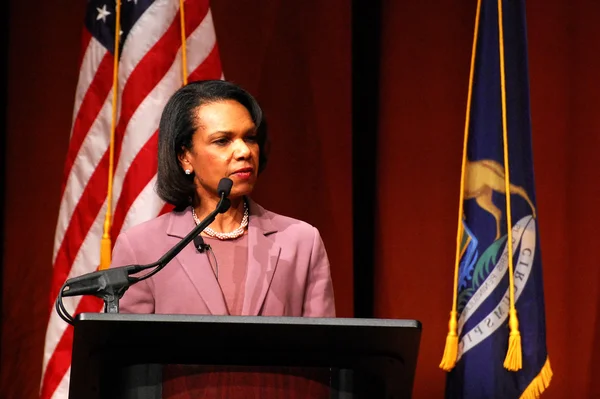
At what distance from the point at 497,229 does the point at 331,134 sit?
0.77 metres

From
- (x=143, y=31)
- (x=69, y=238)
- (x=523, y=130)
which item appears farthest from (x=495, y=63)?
(x=69, y=238)

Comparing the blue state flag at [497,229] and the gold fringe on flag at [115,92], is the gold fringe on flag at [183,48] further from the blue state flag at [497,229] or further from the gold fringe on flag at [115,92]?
the blue state flag at [497,229]

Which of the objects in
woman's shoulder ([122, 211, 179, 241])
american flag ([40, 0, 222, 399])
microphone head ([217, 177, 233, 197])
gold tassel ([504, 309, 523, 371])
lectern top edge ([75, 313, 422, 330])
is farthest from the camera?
american flag ([40, 0, 222, 399])

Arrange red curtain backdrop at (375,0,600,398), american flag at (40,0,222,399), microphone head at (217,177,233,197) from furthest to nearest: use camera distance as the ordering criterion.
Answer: red curtain backdrop at (375,0,600,398) → american flag at (40,0,222,399) → microphone head at (217,177,233,197)

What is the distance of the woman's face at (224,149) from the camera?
1925 mm

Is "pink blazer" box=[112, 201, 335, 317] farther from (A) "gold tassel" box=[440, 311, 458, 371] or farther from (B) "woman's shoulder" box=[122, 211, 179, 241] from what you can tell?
(A) "gold tassel" box=[440, 311, 458, 371]

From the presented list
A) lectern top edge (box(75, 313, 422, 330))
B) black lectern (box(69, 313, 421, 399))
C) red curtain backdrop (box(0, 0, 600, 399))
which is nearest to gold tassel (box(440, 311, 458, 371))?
red curtain backdrop (box(0, 0, 600, 399))

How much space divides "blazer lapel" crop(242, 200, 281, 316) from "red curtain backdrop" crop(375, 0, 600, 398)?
3.72ft

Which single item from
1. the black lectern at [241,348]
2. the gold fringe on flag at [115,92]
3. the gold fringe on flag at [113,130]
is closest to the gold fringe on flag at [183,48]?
the gold fringe on flag at [115,92]

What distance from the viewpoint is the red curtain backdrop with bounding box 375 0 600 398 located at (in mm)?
2951

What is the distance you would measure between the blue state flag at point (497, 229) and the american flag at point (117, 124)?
78 cm

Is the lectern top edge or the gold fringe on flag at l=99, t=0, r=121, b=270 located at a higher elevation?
the gold fringe on flag at l=99, t=0, r=121, b=270

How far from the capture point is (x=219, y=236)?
1969 mm

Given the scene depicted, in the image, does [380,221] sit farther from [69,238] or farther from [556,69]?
[69,238]
